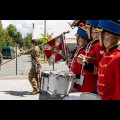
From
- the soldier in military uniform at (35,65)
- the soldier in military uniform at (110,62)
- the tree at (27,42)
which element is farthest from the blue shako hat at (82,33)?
the tree at (27,42)

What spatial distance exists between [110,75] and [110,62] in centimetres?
10

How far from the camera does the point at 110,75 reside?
2344 millimetres

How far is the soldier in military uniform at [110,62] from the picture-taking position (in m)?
2.29

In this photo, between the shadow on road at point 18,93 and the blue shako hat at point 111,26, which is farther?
the shadow on road at point 18,93

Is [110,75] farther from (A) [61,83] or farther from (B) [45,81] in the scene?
(B) [45,81]

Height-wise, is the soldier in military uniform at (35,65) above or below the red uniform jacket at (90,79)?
below

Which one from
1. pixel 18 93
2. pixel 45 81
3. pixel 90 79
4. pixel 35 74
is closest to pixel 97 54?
pixel 90 79

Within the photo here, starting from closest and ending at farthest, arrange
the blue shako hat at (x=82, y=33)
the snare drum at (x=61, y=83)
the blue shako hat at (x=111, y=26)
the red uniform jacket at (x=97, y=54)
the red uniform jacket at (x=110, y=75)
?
the red uniform jacket at (x=110, y=75) < the blue shako hat at (x=111, y=26) < the red uniform jacket at (x=97, y=54) < the snare drum at (x=61, y=83) < the blue shako hat at (x=82, y=33)

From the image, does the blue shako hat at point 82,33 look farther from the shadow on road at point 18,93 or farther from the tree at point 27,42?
the tree at point 27,42

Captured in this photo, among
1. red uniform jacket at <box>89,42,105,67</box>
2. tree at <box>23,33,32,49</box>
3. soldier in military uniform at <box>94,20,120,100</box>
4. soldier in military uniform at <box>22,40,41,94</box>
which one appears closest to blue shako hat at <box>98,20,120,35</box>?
soldier in military uniform at <box>94,20,120,100</box>
